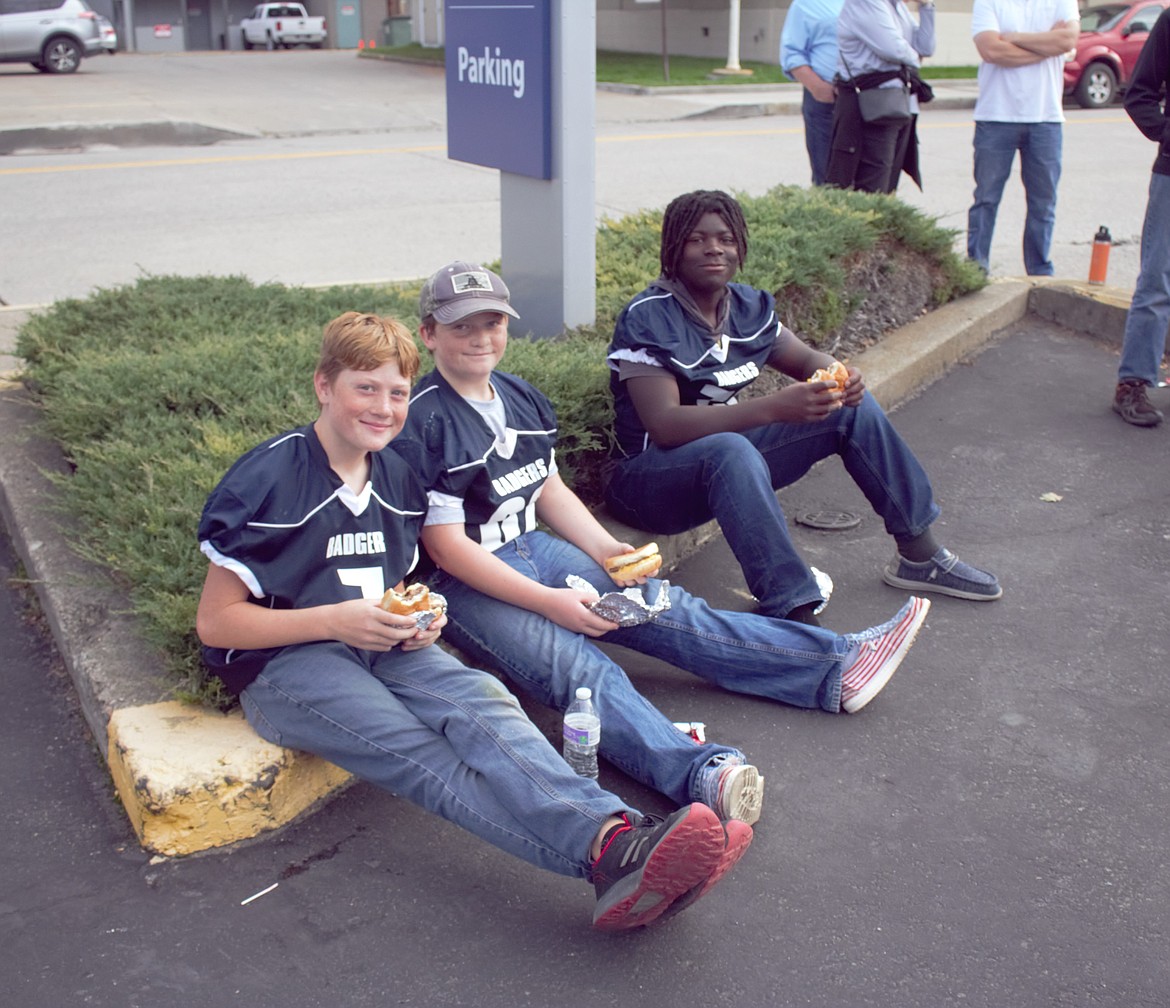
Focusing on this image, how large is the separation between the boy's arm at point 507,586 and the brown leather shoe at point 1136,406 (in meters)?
3.44

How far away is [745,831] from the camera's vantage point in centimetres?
264

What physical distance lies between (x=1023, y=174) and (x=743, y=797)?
217 inches

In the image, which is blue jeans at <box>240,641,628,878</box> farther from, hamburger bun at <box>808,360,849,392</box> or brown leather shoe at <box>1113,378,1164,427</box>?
brown leather shoe at <box>1113,378,1164,427</box>

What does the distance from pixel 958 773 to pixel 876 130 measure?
196 inches

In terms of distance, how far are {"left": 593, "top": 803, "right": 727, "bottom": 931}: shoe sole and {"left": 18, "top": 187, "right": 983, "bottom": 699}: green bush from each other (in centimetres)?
116

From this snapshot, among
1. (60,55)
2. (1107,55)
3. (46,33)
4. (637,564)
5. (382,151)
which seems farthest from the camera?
(60,55)

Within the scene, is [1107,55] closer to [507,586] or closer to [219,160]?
[219,160]

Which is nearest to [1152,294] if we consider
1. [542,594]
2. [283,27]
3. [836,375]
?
[836,375]

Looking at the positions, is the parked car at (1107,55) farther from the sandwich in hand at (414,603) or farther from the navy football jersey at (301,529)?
the sandwich in hand at (414,603)

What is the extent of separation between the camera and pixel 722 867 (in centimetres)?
258

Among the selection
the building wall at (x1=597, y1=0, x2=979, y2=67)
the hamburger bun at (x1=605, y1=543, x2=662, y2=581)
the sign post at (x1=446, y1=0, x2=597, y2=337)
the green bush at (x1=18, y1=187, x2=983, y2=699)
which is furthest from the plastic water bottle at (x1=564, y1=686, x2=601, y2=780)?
the building wall at (x1=597, y1=0, x2=979, y2=67)

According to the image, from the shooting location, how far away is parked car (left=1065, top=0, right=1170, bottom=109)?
64.2ft

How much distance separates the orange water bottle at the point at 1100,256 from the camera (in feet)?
23.9

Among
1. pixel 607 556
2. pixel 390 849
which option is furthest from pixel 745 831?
pixel 607 556
